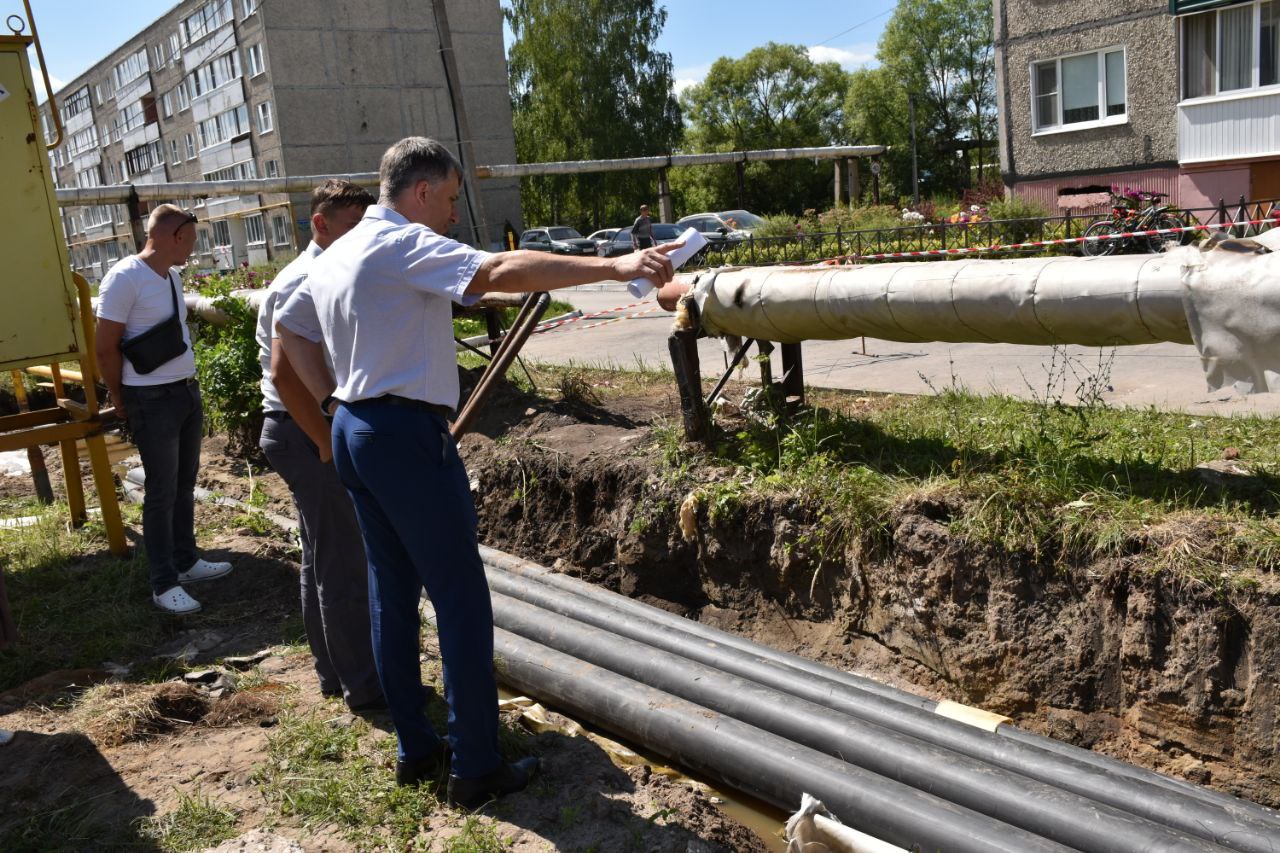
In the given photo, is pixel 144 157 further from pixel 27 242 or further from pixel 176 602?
pixel 176 602

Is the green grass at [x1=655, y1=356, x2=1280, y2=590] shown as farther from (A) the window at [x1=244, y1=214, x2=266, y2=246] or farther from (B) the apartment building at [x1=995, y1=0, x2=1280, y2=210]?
(A) the window at [x1=244, y1=214, x2=266, y2=246]

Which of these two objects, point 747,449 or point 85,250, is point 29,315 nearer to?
point 747,449

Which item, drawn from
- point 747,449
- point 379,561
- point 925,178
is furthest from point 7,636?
point 925,178

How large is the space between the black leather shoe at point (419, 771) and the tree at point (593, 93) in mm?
46547

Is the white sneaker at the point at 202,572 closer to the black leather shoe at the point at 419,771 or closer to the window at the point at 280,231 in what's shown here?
the black leather shoe at the point at 419,771

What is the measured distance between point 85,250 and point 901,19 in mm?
53419

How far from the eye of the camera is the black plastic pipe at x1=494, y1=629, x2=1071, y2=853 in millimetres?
3119

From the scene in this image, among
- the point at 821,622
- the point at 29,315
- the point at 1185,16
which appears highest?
the point at 1185,16

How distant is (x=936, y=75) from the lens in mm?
64062

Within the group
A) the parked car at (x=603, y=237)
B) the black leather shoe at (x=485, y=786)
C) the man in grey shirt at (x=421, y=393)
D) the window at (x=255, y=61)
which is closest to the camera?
the man in grey shirt at (x=421, y=393)

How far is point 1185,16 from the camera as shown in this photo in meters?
19.2

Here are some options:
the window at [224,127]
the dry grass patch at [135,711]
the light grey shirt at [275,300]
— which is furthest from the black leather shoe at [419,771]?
the window at [224,127]

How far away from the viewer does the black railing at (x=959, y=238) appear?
53.0 feet

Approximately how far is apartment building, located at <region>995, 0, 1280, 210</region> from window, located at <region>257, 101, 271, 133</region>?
31.1 metres
